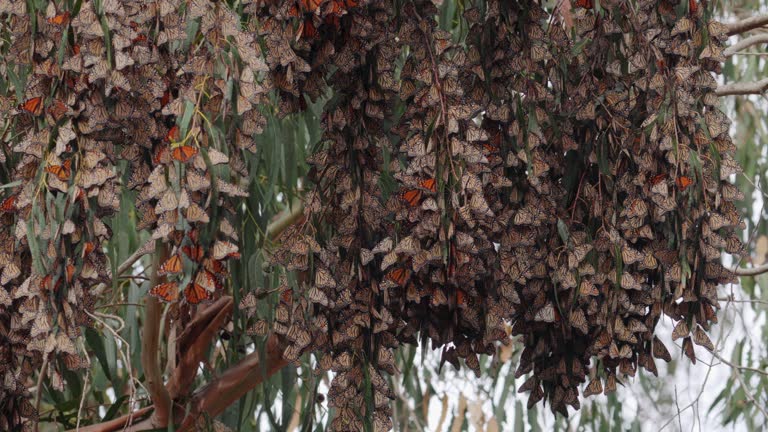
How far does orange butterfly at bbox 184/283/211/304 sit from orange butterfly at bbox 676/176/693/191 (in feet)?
1.74

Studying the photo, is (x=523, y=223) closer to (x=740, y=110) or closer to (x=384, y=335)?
(x=384, y=335)

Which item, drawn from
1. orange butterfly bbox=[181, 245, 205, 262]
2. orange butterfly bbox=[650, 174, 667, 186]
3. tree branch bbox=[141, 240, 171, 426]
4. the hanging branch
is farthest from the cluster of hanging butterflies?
the hanging branch

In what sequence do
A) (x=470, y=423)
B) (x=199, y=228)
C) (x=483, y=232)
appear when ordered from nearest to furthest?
(x=199, y=228) → (x=483, y=232) → (x=470, y=423)

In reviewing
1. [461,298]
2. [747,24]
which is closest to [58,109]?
[461,298]

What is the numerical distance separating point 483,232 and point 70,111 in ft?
1.50

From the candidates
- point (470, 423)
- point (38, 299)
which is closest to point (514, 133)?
point (38, 299)

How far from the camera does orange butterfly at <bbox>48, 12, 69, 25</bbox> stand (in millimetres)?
1307

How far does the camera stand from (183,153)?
116cm

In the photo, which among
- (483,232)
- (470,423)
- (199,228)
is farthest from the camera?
(470,423)

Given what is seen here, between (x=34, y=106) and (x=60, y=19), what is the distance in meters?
0.10

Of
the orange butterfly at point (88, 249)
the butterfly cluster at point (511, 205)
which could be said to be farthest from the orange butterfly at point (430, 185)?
the orange butterfly at point (88, 249)

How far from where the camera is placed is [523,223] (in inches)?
55.8

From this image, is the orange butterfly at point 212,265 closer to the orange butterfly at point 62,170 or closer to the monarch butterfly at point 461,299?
the orange butterfly at point 62,170

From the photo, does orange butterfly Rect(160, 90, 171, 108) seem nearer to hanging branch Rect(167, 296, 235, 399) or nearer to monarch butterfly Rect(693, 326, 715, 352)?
monarch butterfly Rect(693, 326, 715, 352)
